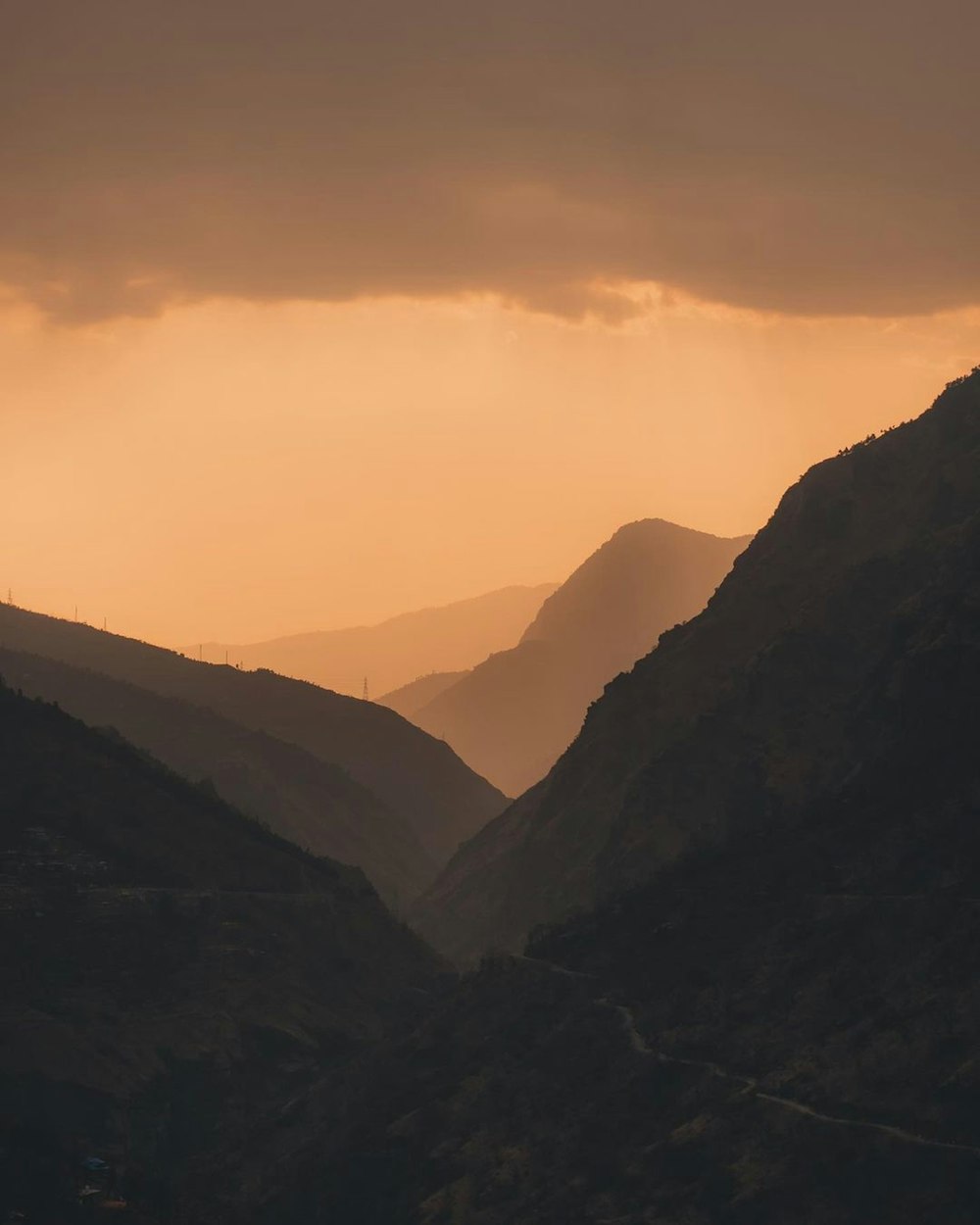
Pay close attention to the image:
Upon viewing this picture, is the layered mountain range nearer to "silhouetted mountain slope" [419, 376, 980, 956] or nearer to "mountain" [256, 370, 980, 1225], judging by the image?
"mountain" [256, 370, 980, 1225]

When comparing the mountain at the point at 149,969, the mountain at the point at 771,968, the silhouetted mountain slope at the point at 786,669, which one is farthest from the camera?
the silhouetted mountain slope at the point at 786,669

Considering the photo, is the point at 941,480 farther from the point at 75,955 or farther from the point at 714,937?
the point at 75,955

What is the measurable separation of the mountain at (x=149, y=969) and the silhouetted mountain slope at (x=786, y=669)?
23089mm

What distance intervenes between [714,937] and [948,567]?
3882 cm

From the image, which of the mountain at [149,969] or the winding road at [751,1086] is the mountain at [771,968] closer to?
the winding road at [751,1086]

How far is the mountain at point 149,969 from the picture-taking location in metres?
122

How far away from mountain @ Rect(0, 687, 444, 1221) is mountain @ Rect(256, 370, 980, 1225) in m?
9.88

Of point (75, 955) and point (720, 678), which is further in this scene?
point (720, 678)

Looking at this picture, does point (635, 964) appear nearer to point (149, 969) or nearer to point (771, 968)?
point (771, 968)

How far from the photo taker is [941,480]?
173375 millimetres

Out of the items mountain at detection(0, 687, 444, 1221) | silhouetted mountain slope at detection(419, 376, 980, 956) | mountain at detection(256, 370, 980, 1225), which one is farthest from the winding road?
silhouetted mountain slope at detection(419, 376, 980, 956)

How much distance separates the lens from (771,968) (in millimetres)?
120688

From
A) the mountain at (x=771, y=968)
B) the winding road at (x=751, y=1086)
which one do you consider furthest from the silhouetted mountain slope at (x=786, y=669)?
the winding road at (x=751, y=1086)

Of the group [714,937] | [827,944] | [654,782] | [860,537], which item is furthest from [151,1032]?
[860,537]
